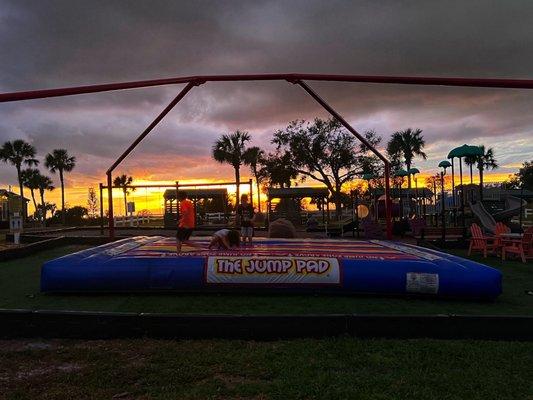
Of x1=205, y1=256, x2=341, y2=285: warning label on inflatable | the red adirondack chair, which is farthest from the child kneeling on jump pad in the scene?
the red adirondack chair

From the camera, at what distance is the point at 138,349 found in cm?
570

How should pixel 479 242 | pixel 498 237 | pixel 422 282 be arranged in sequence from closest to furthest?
pixel 422 282 < pixel 498 237 < pixel 479 242

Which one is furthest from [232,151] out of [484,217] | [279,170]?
[484,217]

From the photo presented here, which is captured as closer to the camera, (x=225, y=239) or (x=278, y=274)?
(x=278, y=274)

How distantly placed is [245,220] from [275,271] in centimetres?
378

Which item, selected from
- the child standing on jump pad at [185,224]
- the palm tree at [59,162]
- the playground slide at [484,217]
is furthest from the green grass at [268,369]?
the palm tree at [59,162]

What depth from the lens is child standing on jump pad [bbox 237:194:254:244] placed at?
452 inches

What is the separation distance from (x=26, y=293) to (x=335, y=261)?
5414 millimetres

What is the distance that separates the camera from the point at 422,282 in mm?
7566

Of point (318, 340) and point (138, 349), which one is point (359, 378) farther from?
point (138, 349)

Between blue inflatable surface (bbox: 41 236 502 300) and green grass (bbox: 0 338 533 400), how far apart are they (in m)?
1.84

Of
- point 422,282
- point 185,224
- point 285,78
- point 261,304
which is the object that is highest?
point 285,78

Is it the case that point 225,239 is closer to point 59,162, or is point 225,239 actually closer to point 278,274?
point 278,274

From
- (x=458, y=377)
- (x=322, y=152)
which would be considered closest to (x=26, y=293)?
(x=458, y=377)
